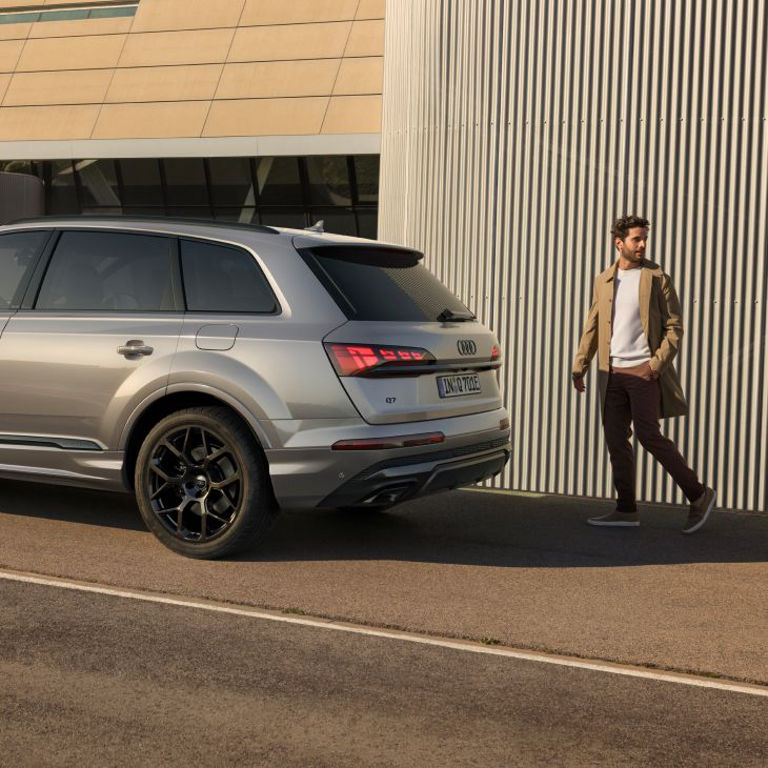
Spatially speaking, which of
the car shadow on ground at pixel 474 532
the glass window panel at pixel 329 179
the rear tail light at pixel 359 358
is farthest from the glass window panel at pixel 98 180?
the rear tail light at pixel 359 358

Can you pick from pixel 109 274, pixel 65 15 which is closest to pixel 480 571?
pixel 109 274

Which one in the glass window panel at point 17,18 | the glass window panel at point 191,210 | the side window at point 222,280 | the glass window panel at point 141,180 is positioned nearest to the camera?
the side window at point 222,280

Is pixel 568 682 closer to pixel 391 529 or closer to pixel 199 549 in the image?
pixel 199 549

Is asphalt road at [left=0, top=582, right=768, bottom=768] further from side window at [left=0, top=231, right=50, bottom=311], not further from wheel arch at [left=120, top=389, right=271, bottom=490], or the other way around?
side window at [left=0, top=231, right=50, bottom=311]

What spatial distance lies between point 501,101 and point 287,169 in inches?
544

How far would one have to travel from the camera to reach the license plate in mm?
6449

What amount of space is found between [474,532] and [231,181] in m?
17.1

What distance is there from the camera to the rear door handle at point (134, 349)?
650 centimetres

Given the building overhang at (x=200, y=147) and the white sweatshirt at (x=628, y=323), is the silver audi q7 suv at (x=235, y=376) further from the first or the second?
the building overhang at (x=200, y=147)

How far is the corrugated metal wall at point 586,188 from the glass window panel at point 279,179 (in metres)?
13.1

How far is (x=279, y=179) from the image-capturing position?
23.0m

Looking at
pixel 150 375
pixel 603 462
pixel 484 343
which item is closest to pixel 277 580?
pixel 150 375

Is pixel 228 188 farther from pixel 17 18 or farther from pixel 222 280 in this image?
pixel 222 280

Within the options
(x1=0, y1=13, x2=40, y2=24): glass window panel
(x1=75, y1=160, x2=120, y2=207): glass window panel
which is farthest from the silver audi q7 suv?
(x1=0, y1=13, x2=40, y2=24): glass window panel
